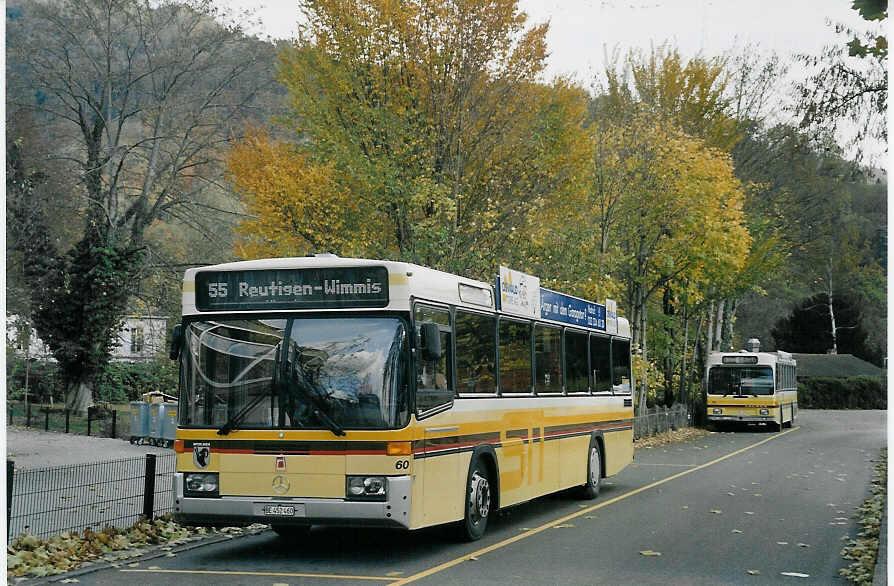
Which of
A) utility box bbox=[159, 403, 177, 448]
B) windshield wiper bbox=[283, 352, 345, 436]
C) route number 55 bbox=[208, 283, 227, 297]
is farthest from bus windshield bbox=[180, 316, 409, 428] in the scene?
utility box bbox=[159, 403, 177, 448]

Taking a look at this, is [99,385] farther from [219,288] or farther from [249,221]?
[219,288]

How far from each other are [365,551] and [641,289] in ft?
83.5

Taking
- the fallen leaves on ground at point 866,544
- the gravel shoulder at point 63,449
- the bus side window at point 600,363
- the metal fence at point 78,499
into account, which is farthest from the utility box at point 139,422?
the fallen leaves on ground at point 866,544

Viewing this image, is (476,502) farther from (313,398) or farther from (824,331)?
(824,331)

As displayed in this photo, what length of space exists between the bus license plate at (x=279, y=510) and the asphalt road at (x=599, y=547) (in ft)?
1.65

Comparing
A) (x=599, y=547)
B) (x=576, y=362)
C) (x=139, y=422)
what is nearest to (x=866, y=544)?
(x=599, y=547)

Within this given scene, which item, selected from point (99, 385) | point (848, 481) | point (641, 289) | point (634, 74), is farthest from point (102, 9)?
point (848, 481)

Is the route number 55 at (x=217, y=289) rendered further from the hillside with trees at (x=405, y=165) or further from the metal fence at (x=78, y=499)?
the hillside with trees at (x=405, y=165)

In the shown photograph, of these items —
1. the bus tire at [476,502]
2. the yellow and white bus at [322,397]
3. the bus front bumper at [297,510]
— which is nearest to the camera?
the bus front bumper at [297,510]

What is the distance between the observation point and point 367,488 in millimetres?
10461

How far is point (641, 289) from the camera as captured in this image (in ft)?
118

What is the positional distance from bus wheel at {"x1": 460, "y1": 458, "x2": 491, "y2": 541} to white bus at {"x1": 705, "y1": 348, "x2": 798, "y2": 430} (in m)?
29.8

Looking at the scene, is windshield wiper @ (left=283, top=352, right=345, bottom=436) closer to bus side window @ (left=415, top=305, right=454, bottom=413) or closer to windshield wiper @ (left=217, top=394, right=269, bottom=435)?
windshield wiper @ (left=217, top=394, right=269, bottom=435)

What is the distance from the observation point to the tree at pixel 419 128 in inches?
947
